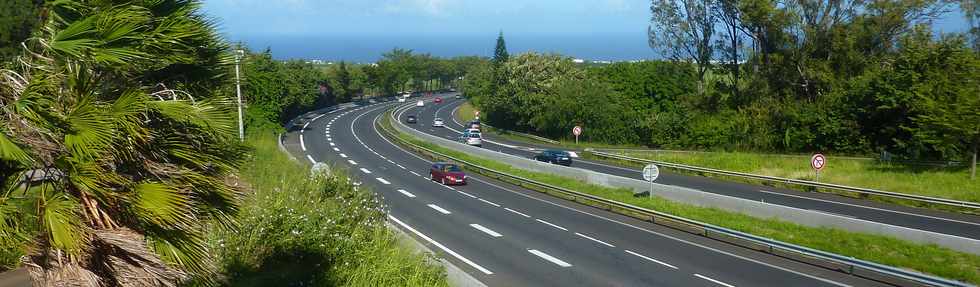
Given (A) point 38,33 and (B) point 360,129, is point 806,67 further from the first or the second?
(A) point 38,33

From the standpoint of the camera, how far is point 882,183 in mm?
33719

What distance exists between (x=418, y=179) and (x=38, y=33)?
112 feet

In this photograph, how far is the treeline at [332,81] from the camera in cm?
5856

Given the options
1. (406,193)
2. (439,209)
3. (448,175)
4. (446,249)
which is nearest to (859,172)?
(448,175)

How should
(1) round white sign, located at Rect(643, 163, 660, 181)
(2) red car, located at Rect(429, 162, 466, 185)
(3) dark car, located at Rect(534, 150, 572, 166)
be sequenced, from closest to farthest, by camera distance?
(1) round white sign, located at Rect(643, 163, 660, 181) < (2) red car, located at Rect(429, 162, 466, 185) < (3) dark car, located at Rect(534, 150, 572, 166)

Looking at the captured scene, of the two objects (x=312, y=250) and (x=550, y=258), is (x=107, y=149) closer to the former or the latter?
(x=312, y=250)


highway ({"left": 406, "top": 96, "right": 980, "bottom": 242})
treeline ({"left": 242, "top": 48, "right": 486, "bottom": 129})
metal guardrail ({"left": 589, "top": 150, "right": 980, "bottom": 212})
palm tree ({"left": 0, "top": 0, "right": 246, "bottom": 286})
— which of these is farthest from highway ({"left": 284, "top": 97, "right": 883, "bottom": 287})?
palm tree ({"left": 0, "top": 0, "right": 246, "bottom": 286})

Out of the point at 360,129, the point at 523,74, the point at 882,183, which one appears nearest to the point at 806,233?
the point at 882,183

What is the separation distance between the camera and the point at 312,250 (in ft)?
47.4

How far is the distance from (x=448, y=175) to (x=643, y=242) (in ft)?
56.3

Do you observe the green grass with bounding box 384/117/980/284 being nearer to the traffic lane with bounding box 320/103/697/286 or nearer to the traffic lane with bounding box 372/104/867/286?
the traffic lane with bounding box 372/104/867/286

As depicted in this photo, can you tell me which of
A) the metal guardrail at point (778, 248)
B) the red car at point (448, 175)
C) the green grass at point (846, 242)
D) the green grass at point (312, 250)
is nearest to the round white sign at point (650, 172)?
the green grass at point (846, 242)

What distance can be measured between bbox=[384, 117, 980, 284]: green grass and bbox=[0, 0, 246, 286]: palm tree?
18552mm

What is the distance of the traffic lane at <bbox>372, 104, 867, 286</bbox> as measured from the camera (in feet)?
58.8
